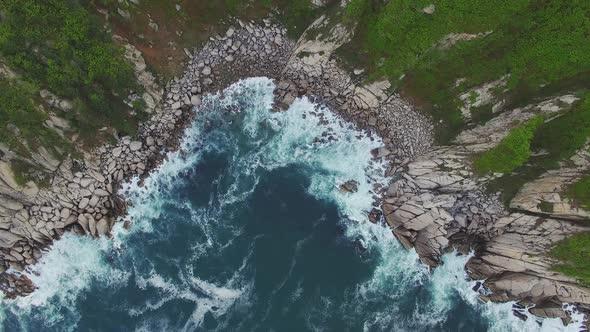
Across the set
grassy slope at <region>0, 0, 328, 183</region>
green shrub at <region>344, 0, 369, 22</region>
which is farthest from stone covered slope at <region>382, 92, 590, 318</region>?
grassy slope at <region>0, 0, 328, 183</region>

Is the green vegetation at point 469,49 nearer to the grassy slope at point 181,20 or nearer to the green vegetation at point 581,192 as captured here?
the grassy slope at point 181,20

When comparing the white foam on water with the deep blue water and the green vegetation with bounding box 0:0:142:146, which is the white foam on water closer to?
the deep blue water

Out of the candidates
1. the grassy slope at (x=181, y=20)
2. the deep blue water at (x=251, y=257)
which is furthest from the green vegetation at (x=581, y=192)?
the grassy slope at (x=181, y=20)

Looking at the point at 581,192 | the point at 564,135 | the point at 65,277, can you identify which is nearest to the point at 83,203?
the point at 65,277

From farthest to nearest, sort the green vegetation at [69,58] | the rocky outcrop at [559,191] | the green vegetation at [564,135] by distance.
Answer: the rocky outcrop at [559,191] < the green vegetation at [564,135] < the green vegetation at [69,58]

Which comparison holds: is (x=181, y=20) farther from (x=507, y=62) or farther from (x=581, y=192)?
(x=581, y=192)

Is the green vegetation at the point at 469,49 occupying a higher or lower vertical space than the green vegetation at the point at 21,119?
lower
